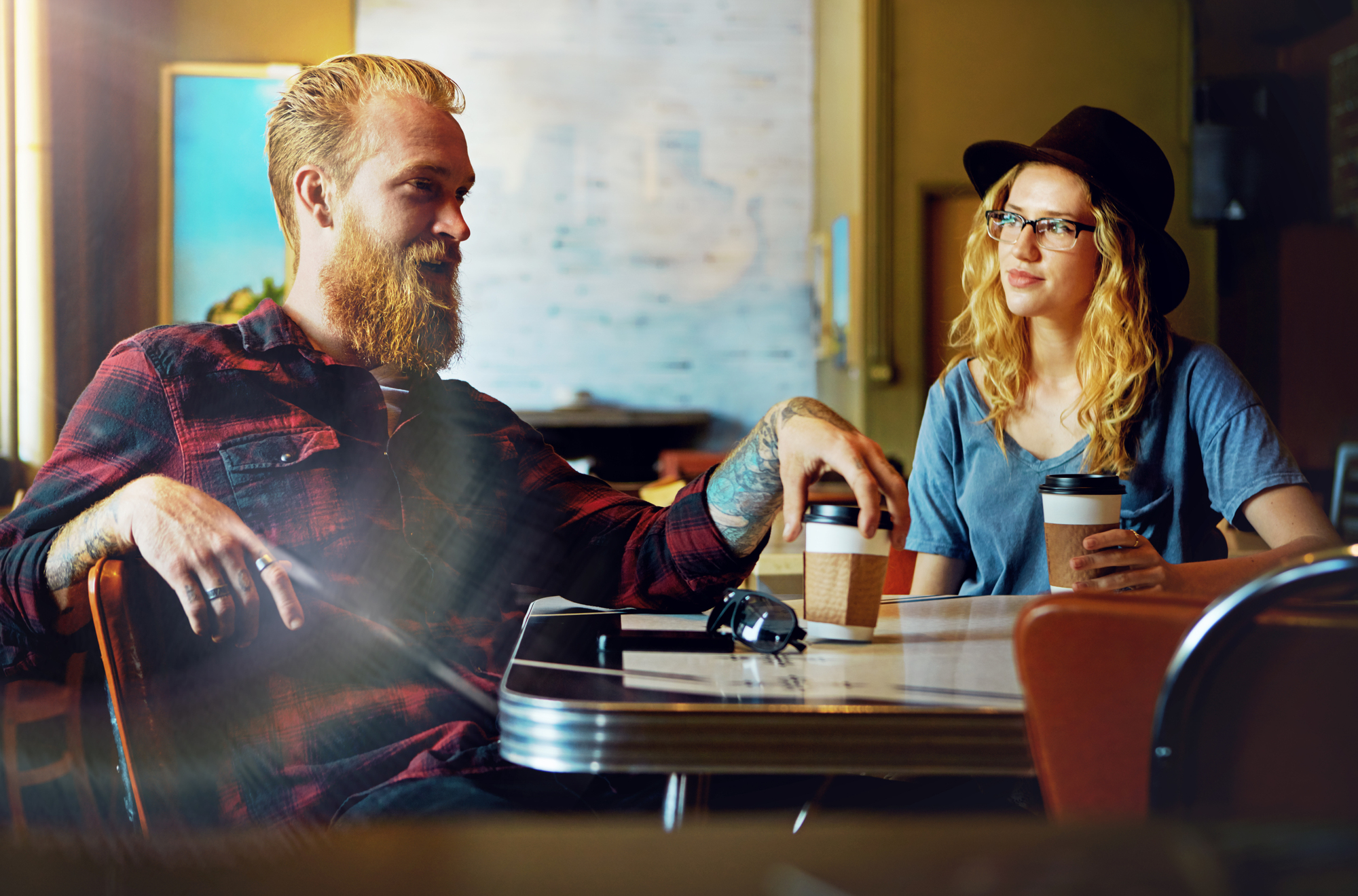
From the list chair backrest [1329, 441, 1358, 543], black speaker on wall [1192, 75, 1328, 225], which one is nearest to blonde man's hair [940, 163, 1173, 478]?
chair backrest [1329, 441, 1358, 543]

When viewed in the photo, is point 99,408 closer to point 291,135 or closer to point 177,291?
point 291,135

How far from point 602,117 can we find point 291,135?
14.4 ft

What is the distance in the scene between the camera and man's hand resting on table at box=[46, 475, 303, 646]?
1.05m

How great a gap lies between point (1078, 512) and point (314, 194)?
1.07 meters

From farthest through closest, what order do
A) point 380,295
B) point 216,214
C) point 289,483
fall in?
point 216,214, point 380,295, point 289,483

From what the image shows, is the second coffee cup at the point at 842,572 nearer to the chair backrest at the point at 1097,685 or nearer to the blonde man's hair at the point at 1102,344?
the chair backrest at the point at 1097,685

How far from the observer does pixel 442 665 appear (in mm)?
1280

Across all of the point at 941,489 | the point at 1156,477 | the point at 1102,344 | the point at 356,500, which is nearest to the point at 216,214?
the point at 356,500

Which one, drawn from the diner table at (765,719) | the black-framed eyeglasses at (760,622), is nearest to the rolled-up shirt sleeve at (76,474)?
the diner table at (765,719)

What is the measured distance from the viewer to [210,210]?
→ 14.9ft

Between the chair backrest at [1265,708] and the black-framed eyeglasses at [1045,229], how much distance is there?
1133mm

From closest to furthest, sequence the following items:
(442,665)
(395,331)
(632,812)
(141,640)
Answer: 1. (141,640)
2. (632,812)
3. (442,665)
4. (395,331)

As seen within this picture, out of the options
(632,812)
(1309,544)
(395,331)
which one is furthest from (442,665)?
(1309,544)

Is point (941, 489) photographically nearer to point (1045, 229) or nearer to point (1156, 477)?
point (1156, 477)
